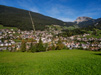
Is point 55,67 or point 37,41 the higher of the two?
point 55,67

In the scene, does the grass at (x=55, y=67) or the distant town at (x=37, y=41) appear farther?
the distant town at (x=37, y=41)

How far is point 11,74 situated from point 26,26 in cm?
20072

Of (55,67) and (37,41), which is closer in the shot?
(55,67)

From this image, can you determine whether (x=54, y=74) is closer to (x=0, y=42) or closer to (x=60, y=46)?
(x=60, y=46)

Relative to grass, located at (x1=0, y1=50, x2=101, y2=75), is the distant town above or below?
below

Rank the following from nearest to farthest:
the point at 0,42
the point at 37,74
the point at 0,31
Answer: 1. the point at 37,74
2. the point at 0,42
3. the point at 0,31

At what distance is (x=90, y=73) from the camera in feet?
20.5

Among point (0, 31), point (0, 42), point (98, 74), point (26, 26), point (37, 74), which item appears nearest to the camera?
point (98, 74)

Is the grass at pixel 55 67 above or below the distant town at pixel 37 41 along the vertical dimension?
above

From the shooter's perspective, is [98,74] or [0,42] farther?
[0,42]

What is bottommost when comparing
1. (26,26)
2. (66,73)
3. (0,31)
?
(66,73)

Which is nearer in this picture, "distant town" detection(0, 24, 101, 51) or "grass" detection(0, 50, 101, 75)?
"grass" detection(0, 50, 101, 75)

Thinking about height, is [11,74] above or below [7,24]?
below

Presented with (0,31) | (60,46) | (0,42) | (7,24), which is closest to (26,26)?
(7,24)
